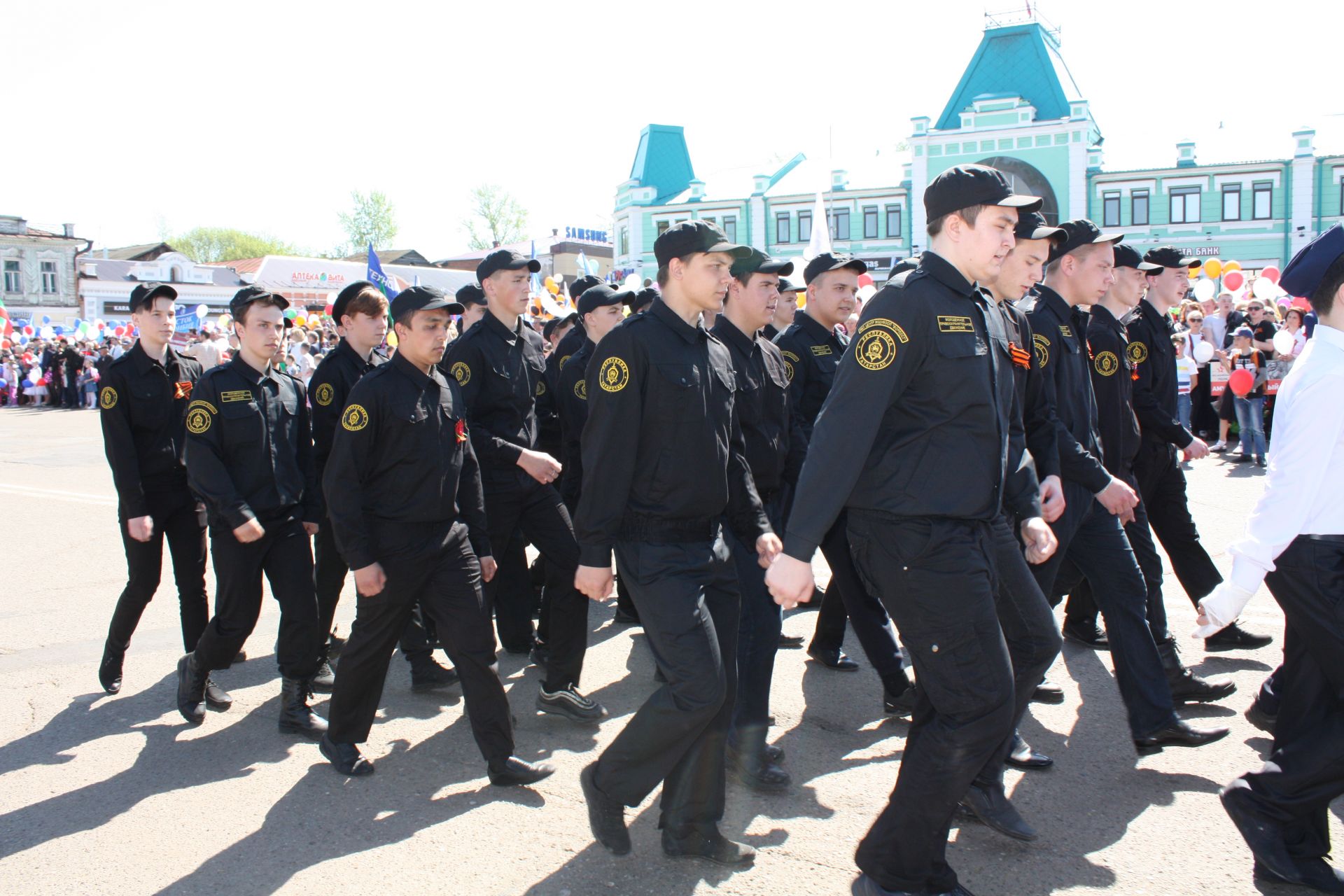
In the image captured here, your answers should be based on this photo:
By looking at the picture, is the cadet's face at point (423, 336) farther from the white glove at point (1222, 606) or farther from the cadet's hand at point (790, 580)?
the white glove at point (1222, 606)

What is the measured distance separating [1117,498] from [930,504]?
66.4 inches

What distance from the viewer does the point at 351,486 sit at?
4125 millimetres

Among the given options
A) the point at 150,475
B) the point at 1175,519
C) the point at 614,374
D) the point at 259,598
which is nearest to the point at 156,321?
the point at 150,475

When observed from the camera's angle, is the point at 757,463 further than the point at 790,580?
Yes

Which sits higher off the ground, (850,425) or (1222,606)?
(850,425)

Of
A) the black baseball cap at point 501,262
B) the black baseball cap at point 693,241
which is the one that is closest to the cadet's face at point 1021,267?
the black baseball cap at point 693,241

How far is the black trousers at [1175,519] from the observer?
213 inches

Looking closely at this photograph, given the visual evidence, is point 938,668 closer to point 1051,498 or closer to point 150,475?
point 1051,498

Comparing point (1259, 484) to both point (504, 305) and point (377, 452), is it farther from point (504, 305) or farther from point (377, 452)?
point (377, 452)

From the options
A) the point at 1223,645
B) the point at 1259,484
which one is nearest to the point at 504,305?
the point at 1223,645

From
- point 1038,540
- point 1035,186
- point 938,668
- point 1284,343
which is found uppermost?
point 1035,186

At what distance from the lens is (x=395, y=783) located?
4.23 meters

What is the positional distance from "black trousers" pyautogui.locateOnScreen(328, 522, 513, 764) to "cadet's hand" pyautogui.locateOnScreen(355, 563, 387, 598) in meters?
0.03

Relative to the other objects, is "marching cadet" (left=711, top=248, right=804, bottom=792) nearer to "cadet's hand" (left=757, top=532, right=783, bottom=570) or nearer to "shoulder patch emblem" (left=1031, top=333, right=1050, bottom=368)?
"cadet's hand" (left=757, top=532, right=783, bottom=570)
